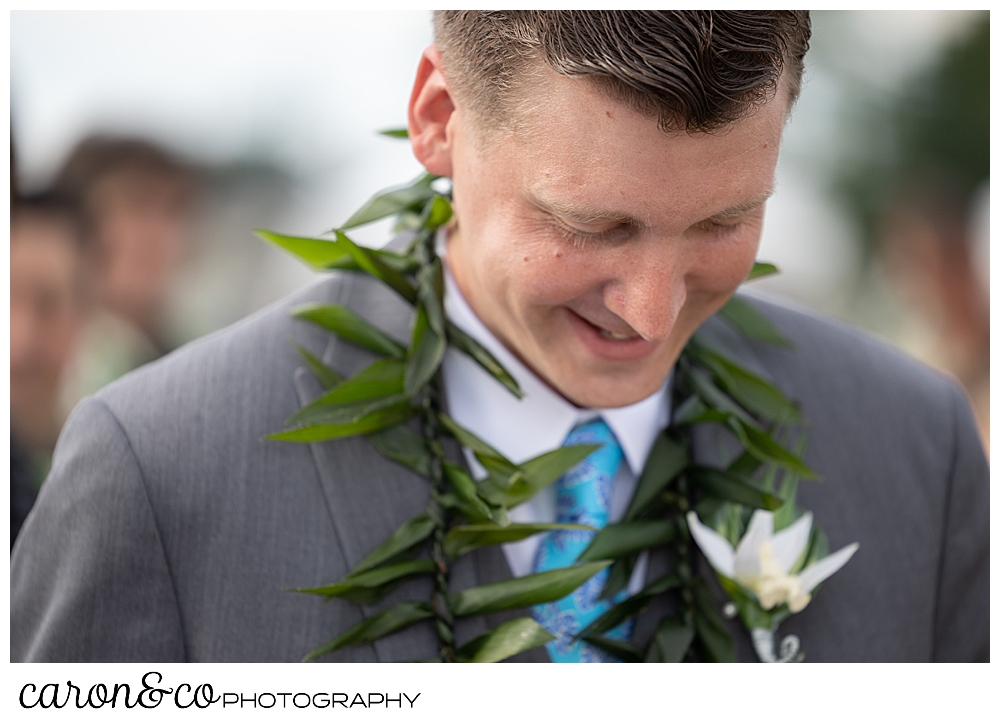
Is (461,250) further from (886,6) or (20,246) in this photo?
(20,246)

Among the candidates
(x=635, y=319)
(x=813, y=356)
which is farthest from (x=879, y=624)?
(x=635, y=319)

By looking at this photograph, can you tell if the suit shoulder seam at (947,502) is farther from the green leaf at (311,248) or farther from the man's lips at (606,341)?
the green leaf at (311,248)

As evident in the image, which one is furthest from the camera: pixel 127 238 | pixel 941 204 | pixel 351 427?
pixel 941 204

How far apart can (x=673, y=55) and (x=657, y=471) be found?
0.72 meters

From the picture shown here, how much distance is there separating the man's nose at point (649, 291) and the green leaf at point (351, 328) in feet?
1.52

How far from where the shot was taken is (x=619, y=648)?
4.71ft

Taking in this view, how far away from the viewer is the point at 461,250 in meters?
1.50

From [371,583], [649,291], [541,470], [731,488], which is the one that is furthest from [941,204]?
[371,583]

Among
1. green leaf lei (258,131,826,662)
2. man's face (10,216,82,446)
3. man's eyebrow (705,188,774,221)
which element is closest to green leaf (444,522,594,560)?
green leaf lei (258,131,826,662)

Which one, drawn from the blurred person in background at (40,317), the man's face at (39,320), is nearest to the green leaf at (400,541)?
the blurred person in background at (40,317)

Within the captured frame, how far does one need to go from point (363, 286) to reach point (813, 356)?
87 centimetres

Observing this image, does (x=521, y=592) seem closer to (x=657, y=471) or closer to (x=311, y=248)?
(x=657, y=471)

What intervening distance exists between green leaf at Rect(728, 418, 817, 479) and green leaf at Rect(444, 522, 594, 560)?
39 centimetres

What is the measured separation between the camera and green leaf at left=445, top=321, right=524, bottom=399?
56.5 inches
